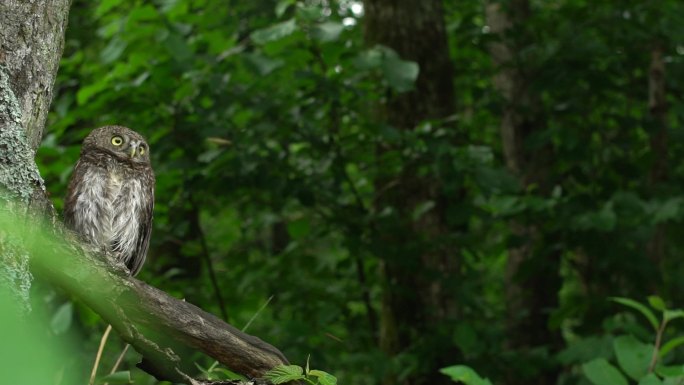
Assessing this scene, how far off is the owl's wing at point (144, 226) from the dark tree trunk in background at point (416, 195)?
1.62 m

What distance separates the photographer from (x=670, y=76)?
526cm

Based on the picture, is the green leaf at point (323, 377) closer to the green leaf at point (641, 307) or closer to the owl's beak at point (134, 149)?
the green leaf at point (641, 307)

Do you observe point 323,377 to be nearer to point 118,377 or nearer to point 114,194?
point 118,377

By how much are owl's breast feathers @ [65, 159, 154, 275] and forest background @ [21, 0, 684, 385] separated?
60cm

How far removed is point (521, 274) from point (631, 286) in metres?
0.84

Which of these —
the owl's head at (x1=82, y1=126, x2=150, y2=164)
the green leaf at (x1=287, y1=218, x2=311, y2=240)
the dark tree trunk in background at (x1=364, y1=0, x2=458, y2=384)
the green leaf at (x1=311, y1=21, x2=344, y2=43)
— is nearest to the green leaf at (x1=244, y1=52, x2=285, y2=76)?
the green leaf at (x1=311, y1=21, x2=344, y2=43)

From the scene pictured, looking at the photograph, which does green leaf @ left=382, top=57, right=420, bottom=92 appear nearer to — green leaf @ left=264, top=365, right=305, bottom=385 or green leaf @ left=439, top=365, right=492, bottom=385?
green leaf @ left=439, top=365, right=492, bottom=385

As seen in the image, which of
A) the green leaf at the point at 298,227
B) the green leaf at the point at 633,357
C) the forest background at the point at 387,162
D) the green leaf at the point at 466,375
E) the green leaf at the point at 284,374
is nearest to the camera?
the green leaf at the point at 284,374

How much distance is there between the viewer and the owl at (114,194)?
10.1 feet

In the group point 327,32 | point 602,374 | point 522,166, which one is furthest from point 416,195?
point 602,374

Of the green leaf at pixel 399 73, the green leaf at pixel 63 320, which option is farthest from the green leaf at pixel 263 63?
the green leaf at pixel 63 320

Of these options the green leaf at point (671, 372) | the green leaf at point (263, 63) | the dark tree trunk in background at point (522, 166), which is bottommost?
the dark tree trunk in background at point (522, 166)

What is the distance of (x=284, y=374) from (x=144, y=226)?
1.82 m

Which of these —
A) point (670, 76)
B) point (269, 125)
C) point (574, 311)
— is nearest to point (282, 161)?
point (269, 125)
